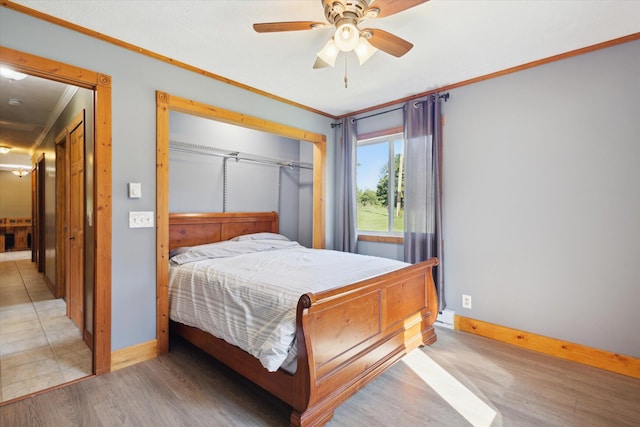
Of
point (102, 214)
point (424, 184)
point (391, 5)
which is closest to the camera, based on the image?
point (391, 5)

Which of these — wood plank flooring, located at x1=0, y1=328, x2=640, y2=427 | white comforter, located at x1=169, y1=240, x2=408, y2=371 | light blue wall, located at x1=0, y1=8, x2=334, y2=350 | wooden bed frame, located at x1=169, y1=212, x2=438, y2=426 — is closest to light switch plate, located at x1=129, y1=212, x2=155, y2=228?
light blue wall, located at x1=0, y1=8, x2=334, y2=350

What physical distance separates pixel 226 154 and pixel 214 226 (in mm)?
1030

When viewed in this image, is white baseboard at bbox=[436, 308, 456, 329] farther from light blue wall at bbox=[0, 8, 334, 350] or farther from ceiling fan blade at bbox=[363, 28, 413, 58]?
light blue wall at bbox=[0, 8, 334, 350]

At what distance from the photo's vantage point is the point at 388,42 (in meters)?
2.02

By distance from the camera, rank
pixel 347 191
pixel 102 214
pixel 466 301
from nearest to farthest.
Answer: pixel 102 214
pixel 466 301
pixel 347 191

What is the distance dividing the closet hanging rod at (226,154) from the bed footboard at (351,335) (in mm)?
2758

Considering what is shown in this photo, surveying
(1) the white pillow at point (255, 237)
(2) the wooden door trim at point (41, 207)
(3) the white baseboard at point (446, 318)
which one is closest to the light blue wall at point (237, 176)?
(1) the white pillow at point (255, 237)

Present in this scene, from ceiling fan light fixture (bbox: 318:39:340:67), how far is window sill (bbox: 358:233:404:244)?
2285 millimetres

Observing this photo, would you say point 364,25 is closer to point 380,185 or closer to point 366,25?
point 366,25

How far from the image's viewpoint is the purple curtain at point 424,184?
327 centimetres

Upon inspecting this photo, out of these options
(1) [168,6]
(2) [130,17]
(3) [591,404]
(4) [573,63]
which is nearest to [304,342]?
(3) [591,404]

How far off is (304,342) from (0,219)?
11.2m

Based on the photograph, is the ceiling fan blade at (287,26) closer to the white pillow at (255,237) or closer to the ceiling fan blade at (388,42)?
the ceiling fan blade at (388,42)

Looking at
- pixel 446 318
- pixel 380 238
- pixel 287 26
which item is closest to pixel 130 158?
pixel 287 26
